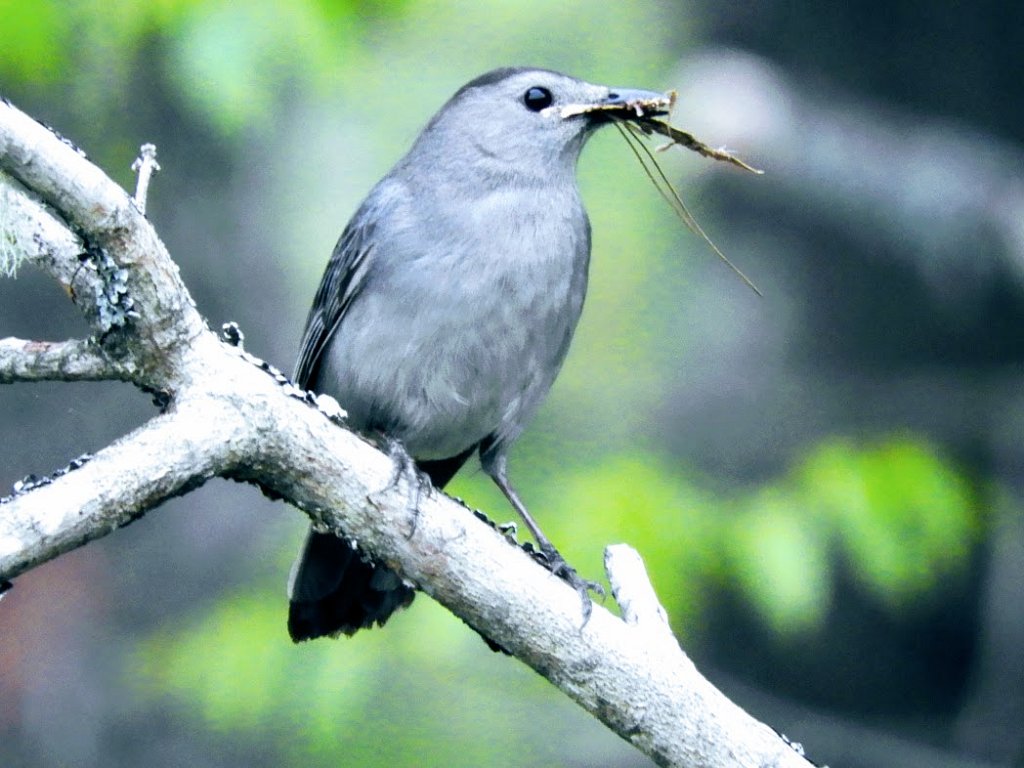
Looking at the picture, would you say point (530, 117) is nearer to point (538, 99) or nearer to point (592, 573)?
point (538, 99)

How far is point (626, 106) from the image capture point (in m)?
3.48

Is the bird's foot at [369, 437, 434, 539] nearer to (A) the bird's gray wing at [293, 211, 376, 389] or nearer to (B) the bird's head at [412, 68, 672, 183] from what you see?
(A) the bird's gray wing at [293, 211, 376, 389]

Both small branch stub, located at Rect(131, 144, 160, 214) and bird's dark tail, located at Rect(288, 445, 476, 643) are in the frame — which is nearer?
small branch stub, located at Rect(131, 144, 160, 214)

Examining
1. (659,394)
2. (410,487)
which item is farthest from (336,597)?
(659,394)

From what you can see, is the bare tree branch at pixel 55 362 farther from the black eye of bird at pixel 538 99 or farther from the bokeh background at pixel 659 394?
the bokeh background at pixel 659 394

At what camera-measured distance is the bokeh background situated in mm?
4492

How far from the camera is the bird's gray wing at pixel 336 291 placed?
11.9ft

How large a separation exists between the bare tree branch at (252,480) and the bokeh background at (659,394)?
175 centimetres

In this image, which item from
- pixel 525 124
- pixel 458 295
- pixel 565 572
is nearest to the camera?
pixel 565 572

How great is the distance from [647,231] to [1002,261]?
6.06 feet

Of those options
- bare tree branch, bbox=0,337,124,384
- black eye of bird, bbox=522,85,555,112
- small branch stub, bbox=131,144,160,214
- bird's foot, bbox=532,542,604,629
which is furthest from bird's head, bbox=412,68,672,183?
bare tree branch, bbox=0,337,124,384

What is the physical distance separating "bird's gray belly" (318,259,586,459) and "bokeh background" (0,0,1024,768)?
3.19 ft

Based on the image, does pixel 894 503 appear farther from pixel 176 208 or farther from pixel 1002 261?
pixel 176 208

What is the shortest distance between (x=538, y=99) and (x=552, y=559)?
1.27 metres
